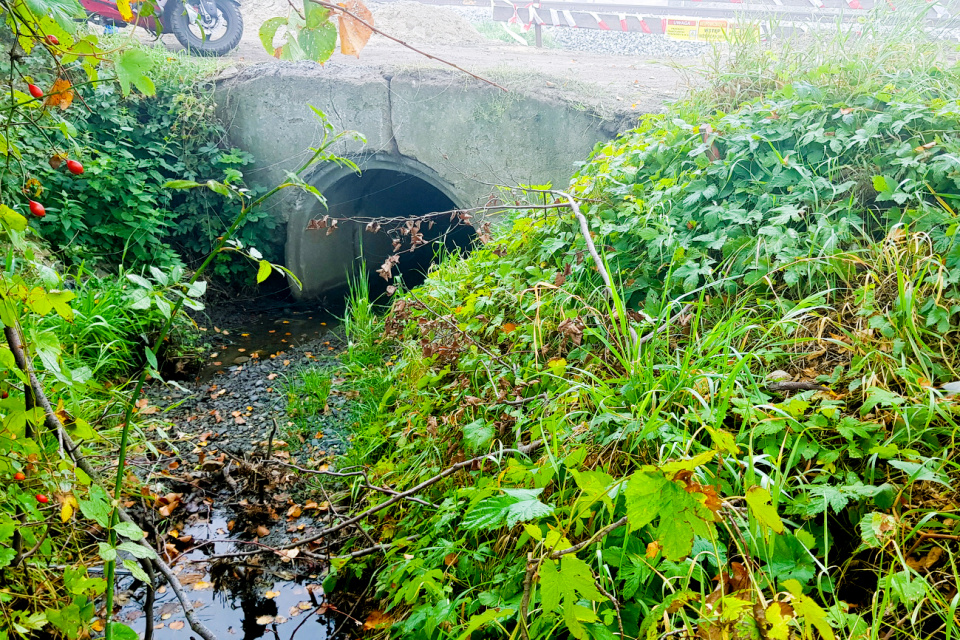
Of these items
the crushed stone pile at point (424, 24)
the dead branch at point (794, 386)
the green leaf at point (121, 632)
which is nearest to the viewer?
the green leaf at point (121, 632)

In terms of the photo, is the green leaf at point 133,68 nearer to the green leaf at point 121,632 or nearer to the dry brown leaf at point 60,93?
the dry brown leaf at point 60,93

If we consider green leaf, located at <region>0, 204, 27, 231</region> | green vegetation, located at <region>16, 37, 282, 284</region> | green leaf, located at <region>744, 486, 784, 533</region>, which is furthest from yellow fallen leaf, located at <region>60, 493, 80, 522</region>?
green vegetation, located at <region>16, 37, 282, 284</region>

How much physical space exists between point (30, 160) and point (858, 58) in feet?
20.5

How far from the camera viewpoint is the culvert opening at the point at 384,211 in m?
7.81

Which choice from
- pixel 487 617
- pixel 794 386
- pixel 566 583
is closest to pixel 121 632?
pixel 487 617

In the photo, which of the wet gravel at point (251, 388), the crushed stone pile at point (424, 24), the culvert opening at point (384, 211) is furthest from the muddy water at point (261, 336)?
the crushed stone pile at point (424, 24)

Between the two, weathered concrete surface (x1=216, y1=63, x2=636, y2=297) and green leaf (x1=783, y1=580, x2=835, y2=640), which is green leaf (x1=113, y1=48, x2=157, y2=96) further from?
weathered concrete surface (x1=216, y1=63, x2=636, y2=297)

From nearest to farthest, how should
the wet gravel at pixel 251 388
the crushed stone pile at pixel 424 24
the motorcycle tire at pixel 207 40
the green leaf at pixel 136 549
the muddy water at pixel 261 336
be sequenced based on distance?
the green leaf at pixel 136 549
the wet gravel at pixel 251 388
the muddy water at pixel 261 336
the motorcycle tire at pixel 207 40
the crushed stone pile at pixel 424 24

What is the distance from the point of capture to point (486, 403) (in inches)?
104

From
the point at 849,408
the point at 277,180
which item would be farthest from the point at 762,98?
the point at 277,180

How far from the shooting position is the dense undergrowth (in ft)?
4.64

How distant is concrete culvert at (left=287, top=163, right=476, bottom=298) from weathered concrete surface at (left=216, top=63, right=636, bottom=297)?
0.29 metres

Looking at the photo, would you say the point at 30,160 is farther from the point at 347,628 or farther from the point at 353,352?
the point at 347,628

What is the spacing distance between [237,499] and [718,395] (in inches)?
112
